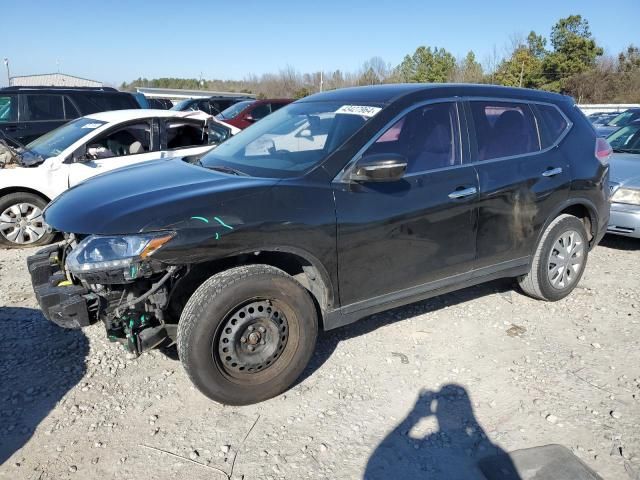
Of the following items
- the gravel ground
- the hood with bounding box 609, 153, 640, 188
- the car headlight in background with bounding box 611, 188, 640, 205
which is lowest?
the gravel ground

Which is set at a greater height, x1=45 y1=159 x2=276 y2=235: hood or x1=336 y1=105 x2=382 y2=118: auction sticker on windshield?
x1=336 y1=105 x2=382 y2=118: auction sticker on windshield

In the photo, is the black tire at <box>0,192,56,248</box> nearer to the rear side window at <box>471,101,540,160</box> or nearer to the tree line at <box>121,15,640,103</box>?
the rear side window at <box>471,101,540,160</box>

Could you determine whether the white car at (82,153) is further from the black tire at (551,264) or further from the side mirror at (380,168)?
the black tire at (551,264)

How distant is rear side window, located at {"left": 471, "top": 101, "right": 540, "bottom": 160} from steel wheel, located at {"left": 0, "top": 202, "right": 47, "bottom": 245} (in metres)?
5.03

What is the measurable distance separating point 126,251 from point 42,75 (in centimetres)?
5198

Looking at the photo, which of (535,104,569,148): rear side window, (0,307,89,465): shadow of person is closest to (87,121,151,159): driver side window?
(0,307,89,465): shadow of person

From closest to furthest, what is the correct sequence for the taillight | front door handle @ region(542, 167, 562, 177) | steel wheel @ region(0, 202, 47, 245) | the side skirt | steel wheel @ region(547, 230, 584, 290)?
the side skirt < front door handle @ region(542, 167, 562, 177) < steel wheel @ region(547, 230, 584, 290) < the taillight < steel wheel @ region(0, 202, 47, 245)

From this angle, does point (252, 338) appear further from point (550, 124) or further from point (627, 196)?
point (627, 196)

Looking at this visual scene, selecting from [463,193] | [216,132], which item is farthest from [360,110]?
[216,132]

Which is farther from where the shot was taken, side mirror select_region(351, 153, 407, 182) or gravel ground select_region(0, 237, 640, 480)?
side mirror select_region(351, 153, 407, 182)

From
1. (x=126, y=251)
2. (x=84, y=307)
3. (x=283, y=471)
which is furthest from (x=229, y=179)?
(x=283, y=471)

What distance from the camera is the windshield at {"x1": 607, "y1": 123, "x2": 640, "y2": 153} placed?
7.23 m

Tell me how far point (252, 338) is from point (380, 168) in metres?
1.27

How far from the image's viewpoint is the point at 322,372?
11.5 ft
